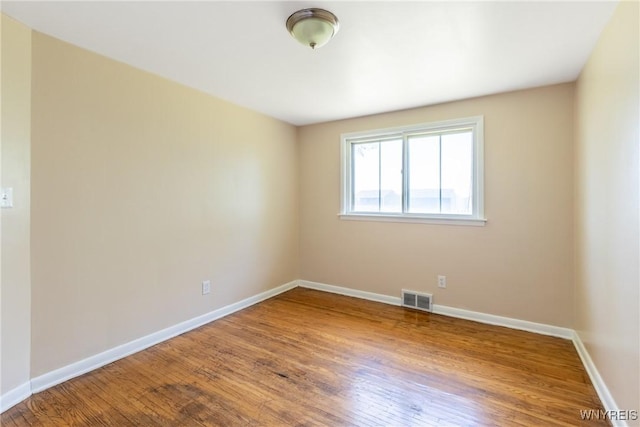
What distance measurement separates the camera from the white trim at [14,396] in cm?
173

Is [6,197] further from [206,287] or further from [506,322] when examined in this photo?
[506,322]

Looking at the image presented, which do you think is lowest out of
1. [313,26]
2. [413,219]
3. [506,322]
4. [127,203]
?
[506,322]

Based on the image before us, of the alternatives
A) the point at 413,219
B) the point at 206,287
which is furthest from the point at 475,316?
the point at 206,287

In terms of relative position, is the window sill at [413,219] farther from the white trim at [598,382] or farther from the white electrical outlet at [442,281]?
the white trim at [598,382]

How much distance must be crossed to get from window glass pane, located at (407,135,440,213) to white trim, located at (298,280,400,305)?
3.55 feet

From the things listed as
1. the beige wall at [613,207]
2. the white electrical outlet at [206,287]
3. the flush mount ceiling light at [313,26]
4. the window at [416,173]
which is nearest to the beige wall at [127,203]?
the white electrical outlet at [206,287]

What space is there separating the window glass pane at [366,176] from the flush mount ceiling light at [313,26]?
2.10 m

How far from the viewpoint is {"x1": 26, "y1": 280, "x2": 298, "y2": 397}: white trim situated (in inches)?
77.9

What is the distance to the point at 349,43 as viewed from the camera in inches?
79.9

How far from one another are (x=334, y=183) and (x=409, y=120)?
1200 mm

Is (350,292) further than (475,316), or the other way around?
(350,292)

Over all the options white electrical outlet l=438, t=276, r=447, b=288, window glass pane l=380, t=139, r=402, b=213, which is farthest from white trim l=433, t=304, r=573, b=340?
window glass pane l=380, t=139, r=402, b=213

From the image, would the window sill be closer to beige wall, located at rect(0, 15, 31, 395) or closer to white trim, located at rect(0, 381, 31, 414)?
beige wall, located at rect(0, 15, 31, 395)

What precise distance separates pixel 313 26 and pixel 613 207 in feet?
6.49
